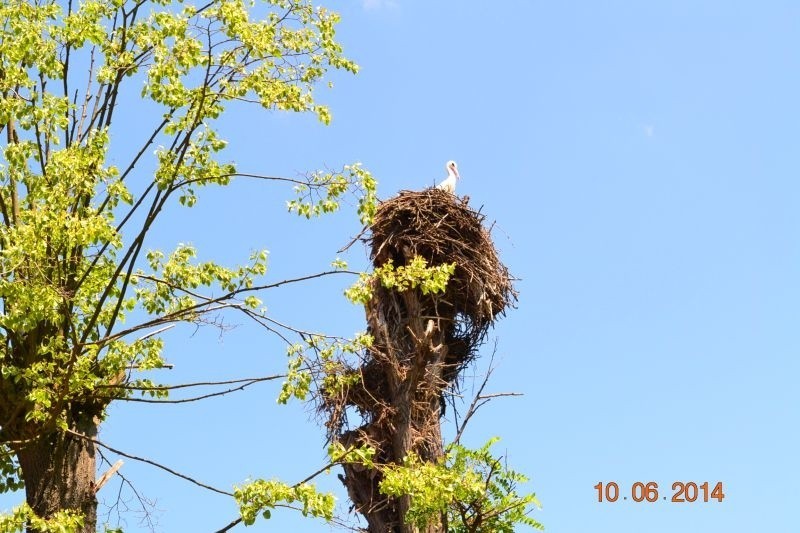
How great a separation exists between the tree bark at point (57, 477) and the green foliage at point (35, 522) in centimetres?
44

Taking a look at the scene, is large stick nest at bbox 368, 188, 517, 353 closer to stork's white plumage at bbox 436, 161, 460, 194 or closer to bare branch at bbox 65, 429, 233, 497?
stork's white plumage at bbox 436, 161, 460, 194

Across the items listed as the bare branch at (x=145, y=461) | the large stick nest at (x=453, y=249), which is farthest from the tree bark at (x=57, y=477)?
the large stick nest at (x=453, y=249)

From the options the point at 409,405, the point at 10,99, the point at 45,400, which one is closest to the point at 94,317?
the point at 45,400

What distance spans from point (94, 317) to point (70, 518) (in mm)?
1534

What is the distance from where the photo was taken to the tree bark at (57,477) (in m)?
8.45

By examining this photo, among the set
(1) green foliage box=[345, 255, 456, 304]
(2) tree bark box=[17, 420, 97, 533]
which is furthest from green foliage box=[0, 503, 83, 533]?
(1) green foliage box=[345, 255, 456, 304]

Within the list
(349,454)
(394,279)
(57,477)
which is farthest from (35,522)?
(394,279)

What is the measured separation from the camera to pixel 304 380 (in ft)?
30.4

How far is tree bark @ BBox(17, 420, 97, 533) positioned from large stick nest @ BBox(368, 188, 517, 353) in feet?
20.3

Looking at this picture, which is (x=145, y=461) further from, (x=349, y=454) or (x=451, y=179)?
(x=451, y=179)

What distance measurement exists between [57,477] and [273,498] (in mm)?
1844

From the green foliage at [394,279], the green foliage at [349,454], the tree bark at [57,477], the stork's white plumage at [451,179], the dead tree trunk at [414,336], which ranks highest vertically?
the stork's white plumage at [451,179]

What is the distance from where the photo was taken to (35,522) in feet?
25.8

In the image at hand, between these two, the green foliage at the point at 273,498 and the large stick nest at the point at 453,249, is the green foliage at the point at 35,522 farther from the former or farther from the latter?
the large stick nest at the point at 453,249
